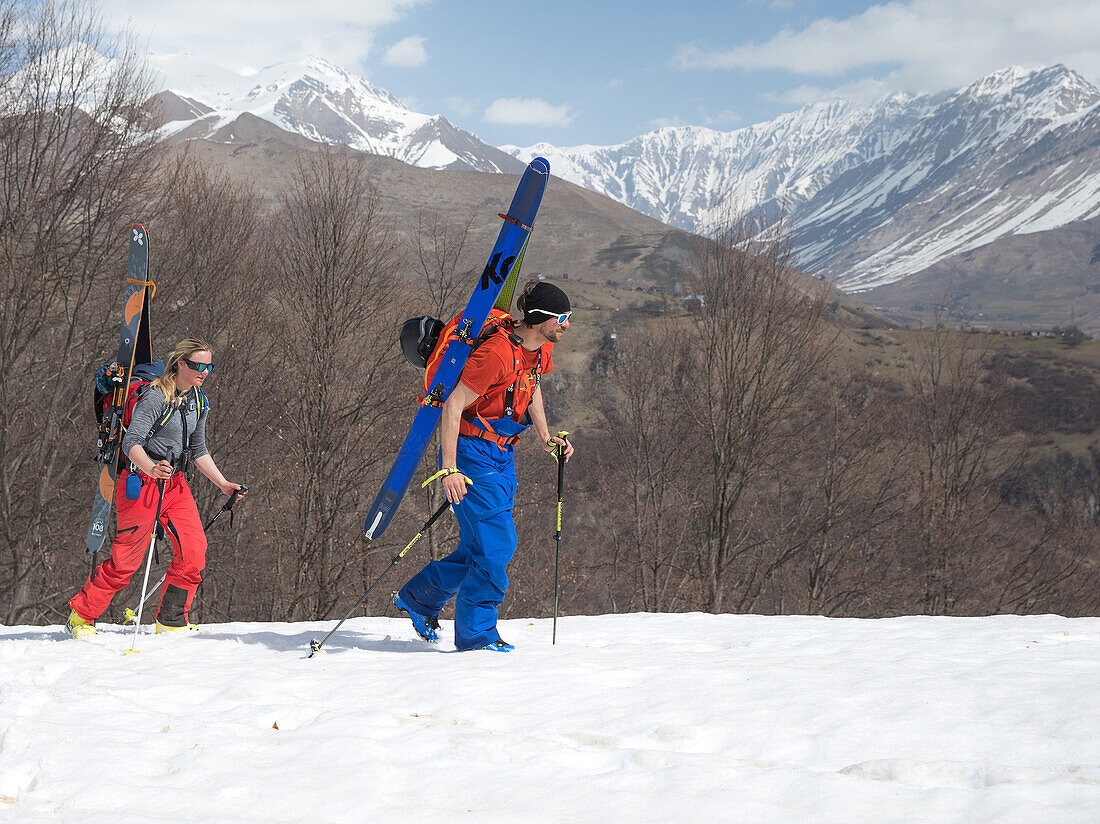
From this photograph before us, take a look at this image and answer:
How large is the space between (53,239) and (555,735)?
14420 mm

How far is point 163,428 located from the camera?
5.95 meters

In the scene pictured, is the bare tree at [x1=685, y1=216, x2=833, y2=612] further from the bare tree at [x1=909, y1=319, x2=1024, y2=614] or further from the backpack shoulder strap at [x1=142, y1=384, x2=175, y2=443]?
the backpack shoulder strap at [x1=142, y1=384, x2=175, y2=443]

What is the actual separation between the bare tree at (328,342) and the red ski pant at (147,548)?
13.4m

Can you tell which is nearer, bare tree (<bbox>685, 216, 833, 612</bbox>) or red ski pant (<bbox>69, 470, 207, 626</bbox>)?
red ski pant (<bbox>69, 470, 207, 626</bbox>)

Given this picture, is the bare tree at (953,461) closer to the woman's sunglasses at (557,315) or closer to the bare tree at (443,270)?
the bare tree at (443,270)

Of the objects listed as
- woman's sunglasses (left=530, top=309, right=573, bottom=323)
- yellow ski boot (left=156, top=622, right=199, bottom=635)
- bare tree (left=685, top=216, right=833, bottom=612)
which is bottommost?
yellow ski boot (left=156, top=622, right=199, bottom=635)

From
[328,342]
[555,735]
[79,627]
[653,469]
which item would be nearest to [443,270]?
[328,342]

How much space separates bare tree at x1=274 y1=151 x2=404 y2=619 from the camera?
19594 millimetres

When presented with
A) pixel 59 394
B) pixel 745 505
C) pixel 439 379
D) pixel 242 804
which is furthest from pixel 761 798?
pixel 745 505

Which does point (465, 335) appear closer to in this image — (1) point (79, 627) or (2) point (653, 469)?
(1) point (79, 627)

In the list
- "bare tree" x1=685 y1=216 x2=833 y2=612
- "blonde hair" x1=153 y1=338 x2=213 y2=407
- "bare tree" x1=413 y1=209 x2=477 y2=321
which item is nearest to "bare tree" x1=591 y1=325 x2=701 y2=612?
"bare tree" x1=685 y1=216 x2=833 y2=612

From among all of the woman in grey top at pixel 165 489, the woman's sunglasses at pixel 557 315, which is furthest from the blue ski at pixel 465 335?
the woman in grey top at pixel 165 489

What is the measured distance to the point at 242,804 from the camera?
9.64 ft

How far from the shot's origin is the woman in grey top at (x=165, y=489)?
589 centimetres
